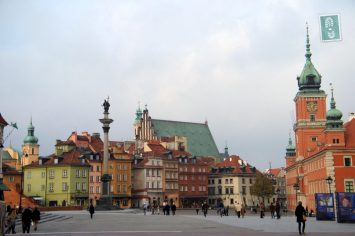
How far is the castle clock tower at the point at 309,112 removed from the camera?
91.8m

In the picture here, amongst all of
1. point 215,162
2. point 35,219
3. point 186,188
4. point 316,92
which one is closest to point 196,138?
point 215,162

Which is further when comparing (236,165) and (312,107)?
(236,165)

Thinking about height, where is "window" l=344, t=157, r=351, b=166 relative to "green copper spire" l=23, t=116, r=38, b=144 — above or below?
below

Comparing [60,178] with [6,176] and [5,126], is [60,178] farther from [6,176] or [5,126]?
[5,126]

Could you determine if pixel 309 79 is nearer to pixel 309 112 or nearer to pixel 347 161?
pixel 309 112

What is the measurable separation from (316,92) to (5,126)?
56978 mm

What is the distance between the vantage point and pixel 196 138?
5507 inches

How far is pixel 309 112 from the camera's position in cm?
9306

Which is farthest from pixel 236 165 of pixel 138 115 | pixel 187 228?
pixel 187 228

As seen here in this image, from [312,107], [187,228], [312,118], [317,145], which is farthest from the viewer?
[312,107]

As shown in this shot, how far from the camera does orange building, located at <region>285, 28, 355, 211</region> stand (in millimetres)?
63656

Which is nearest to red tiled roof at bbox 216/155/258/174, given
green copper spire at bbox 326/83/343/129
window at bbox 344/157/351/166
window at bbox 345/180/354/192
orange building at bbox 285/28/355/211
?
orange building at bbox 285/28/355/211

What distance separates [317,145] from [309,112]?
14.1 m

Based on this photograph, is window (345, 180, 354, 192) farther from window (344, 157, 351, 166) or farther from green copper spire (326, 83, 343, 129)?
green copper spire (326, 83, 343, 129)
